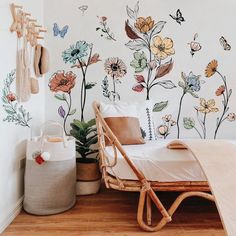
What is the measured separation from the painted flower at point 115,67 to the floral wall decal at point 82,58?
12 cm

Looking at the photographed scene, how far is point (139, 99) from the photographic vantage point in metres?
2.96

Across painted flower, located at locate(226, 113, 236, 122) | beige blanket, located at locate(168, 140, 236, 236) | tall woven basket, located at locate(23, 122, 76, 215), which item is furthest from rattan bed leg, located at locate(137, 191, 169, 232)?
painted flower, located at locate(226, 113, 236, 122)

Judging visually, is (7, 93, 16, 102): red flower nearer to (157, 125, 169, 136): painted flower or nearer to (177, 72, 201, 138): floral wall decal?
(157, 125, 169, 136): painted flower

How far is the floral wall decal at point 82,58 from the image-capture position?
2.88 meters

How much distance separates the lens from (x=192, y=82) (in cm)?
296

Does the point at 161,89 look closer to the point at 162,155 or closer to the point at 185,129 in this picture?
the point at 185,129

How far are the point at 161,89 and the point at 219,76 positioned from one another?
2.15 ft

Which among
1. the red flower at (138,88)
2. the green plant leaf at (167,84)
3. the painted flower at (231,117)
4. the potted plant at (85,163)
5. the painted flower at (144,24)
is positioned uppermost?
the painted flower at (144,24)

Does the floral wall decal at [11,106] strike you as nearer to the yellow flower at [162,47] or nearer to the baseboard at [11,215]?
the baseboard at [11,215]

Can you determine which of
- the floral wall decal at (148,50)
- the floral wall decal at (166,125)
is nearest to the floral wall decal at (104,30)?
the floral wall decal at (148,50)

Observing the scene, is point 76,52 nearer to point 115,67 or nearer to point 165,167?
point 115,67

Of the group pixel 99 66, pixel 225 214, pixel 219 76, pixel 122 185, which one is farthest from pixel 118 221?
pixel 219 76

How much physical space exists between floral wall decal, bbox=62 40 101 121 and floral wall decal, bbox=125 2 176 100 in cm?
41

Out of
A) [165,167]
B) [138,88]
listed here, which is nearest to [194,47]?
[138,88]
